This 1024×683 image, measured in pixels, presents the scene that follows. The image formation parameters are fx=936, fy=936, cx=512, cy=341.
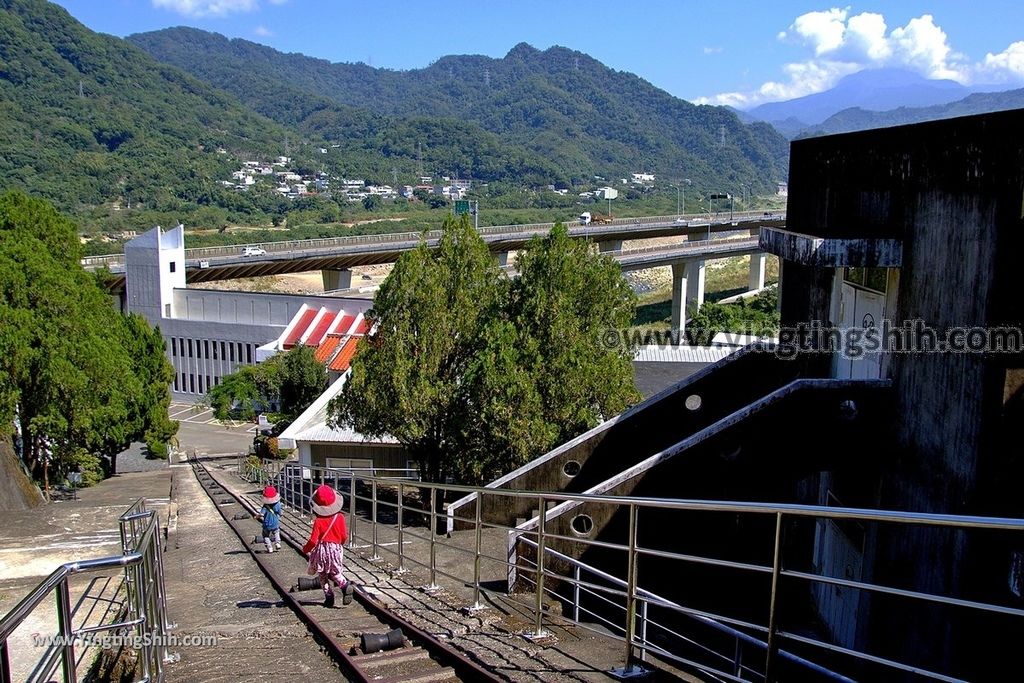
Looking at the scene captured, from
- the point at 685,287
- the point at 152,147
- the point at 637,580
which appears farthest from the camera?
the point at 152,147

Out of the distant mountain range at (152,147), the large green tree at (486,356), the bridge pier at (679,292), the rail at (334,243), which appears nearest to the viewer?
the large green tree at (486,356)

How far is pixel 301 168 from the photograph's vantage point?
16825 cm

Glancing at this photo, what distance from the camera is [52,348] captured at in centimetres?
1695

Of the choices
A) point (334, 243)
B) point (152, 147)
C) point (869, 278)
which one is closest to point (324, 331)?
point (334, 243)

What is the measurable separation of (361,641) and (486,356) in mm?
9579

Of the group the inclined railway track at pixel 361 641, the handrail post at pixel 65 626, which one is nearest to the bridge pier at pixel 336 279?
the inclined railway track at pixel 361 641

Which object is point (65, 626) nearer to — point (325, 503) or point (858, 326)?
point (325, 503)

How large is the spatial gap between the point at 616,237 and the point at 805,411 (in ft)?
232

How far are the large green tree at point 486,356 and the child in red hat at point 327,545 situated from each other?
315 inches

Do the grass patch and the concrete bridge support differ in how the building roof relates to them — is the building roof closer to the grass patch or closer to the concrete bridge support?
the grass patch

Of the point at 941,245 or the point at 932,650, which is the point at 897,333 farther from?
the point at 932,650

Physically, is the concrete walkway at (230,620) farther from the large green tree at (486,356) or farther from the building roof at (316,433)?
the building roof at (316,433)

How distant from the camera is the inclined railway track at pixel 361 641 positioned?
5.29 meters

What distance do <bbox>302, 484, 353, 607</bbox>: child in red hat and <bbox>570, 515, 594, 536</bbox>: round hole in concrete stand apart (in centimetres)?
299
